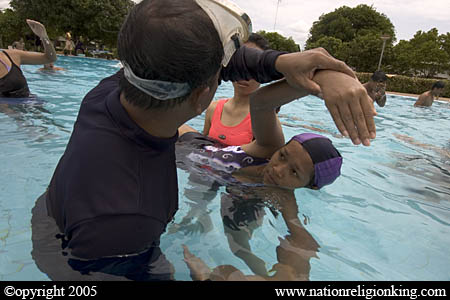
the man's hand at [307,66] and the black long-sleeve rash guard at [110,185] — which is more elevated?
the man's hand at [307,66]

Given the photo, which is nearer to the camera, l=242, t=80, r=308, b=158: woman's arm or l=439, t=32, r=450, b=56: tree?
l=242, t=80, r=308, b=158: woman's arm

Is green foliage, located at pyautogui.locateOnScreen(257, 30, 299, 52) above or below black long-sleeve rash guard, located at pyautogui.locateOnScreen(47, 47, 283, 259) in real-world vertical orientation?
above

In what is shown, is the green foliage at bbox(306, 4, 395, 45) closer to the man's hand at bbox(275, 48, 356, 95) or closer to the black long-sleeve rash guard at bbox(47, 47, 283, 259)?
the man's hand at bbox(275, 48, 356, 95)

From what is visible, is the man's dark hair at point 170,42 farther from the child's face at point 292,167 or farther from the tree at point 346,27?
the tree at point 346,27

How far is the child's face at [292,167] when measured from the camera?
8.73 ft

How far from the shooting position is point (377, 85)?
8.52 meters

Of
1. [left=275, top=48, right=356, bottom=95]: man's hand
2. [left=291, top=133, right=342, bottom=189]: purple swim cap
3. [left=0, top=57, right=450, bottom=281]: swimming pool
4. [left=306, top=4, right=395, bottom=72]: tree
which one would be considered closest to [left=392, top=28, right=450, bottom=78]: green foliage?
[left=306, top=4, right=395, bottom=72]: tree

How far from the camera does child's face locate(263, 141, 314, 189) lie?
266 cm

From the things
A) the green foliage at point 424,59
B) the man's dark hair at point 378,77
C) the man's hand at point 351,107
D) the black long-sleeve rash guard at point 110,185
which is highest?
the green foliage at point 424,59

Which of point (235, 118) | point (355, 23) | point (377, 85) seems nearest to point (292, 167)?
point (235, 118)

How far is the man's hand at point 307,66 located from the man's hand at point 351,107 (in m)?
0.07

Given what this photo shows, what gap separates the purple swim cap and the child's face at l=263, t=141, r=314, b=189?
0.04 metres

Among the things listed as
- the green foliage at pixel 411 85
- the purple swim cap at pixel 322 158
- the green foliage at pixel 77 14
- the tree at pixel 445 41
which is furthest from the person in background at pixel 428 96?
the tree at pixel 445 41

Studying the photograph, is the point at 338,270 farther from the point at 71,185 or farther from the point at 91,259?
the point at 71,185
